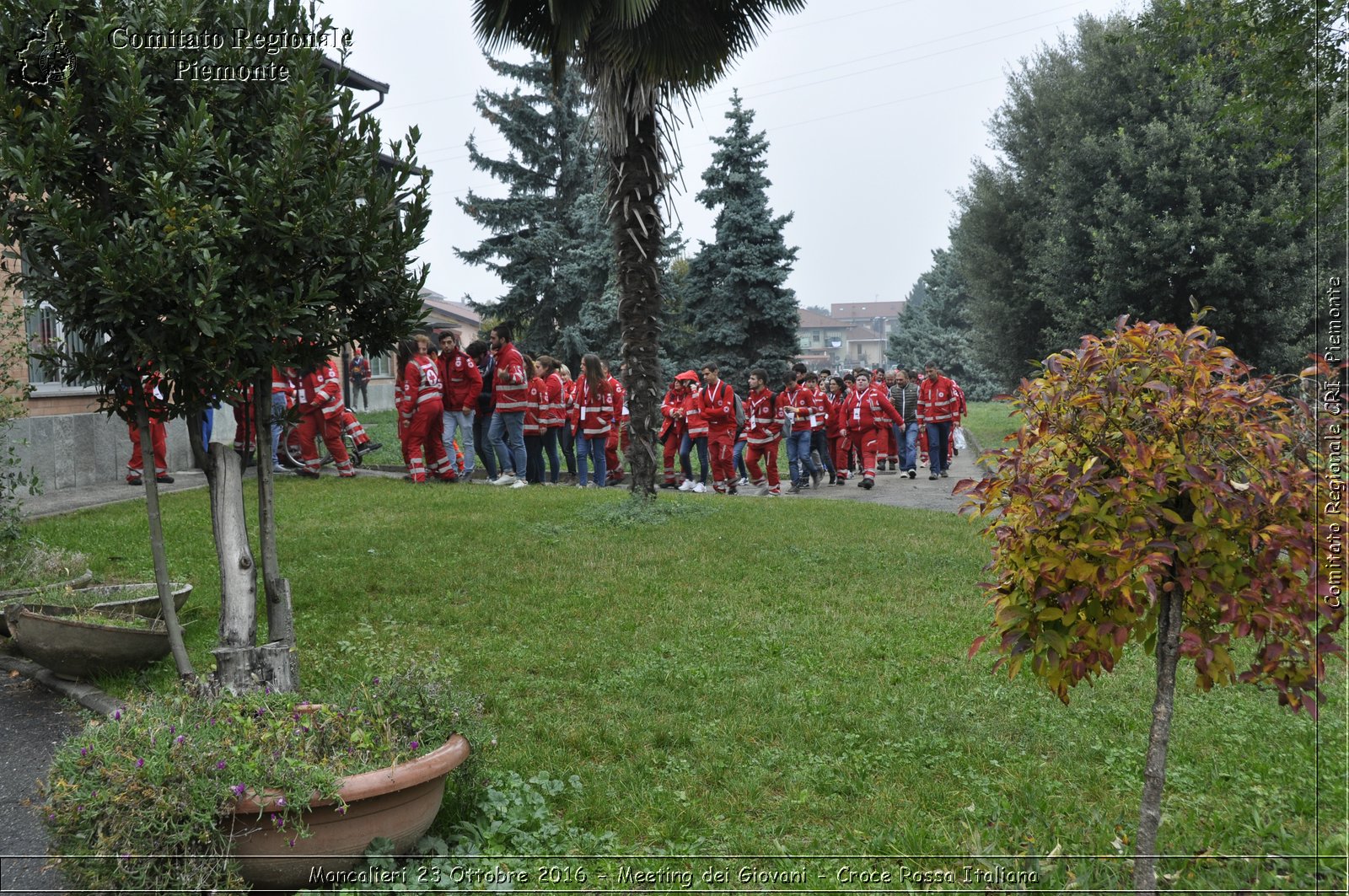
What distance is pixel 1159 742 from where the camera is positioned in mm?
3471

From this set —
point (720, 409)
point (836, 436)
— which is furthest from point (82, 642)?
point (836, 436)

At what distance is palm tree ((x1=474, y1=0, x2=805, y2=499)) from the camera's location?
1078cm

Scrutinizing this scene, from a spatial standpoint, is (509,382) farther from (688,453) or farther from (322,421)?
(688,453)

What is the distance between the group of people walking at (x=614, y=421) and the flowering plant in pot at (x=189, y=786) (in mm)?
10926

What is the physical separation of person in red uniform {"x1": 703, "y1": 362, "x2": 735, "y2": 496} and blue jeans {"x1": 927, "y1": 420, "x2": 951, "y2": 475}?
4.27 metres

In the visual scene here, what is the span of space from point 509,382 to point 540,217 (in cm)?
1673

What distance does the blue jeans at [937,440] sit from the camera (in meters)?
18.7

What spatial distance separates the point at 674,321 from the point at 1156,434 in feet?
93.4

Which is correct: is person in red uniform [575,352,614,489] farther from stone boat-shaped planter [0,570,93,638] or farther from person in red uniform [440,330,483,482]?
stone boat-shaped planter [0,570,93,638]

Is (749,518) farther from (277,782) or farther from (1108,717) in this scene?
(277,782)

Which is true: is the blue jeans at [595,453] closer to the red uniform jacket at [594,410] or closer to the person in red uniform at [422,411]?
the red uniform jacket at [594,410]

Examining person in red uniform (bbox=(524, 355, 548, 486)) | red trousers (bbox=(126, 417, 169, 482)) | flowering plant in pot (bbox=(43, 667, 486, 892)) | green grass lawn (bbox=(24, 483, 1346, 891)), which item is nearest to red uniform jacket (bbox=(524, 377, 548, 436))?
person in red uniform (bbox=(524, 355, 548, 486))

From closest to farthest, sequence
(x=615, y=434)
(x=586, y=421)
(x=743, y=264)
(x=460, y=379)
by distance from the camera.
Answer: (x=460, y=379)
(x=586, y=421)
(x=615, y=434)
(x=743, y=264)

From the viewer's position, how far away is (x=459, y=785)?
419 centimetres
